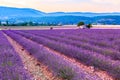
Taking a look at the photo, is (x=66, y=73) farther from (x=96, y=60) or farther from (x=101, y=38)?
(x=101, y=38)

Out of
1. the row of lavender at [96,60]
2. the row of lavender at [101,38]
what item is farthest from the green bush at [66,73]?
the row of lavender at [101,38]

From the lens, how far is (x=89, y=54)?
10922 mm

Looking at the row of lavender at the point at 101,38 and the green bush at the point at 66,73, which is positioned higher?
the green bush at the point at 66,73

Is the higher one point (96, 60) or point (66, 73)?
point (66, 73)

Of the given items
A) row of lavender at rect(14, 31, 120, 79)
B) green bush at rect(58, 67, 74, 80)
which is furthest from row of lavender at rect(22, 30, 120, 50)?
green bush at rect(58, 67, 74, 80)

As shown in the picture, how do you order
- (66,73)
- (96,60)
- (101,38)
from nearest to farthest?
(66,73) < (96,60) < (101,38)

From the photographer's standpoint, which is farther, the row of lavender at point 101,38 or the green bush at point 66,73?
the row of lavender at point 101,38

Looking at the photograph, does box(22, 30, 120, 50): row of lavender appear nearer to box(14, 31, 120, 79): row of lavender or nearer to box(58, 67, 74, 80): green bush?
box(14, 31, 120, 79): row of lavender

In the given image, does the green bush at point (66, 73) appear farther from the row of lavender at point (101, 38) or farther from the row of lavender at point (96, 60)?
the row of lavender at point (101, 38)

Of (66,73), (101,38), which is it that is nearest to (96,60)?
(66,73)

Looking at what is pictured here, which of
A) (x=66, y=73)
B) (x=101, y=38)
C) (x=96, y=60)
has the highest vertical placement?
(x=66, y=73)

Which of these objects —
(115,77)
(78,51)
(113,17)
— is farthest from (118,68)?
(113,17)

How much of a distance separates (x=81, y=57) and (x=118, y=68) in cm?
335

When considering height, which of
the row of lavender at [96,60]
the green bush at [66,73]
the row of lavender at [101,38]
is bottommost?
the row of lavender at [101,38]
